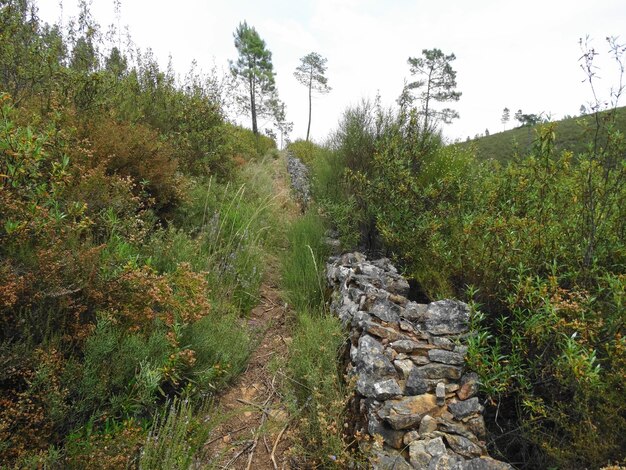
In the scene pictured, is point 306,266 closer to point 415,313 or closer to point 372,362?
point 415,313

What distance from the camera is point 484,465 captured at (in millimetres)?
1921

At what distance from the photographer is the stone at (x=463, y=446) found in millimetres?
2002

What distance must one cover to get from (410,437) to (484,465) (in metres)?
0.38

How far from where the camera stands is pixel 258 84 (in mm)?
26297

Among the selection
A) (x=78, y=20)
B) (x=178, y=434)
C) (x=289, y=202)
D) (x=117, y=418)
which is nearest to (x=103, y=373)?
(x=117, y=418)

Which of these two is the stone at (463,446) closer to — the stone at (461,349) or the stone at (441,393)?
the stone at (441,393)

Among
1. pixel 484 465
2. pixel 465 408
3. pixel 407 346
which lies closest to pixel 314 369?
pixel 407 346

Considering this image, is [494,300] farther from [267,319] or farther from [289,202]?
[289,202]

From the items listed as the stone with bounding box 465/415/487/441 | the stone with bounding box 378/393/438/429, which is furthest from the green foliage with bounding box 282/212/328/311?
the stone with bounding box 465/415/487/441

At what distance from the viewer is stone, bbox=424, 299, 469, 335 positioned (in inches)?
108

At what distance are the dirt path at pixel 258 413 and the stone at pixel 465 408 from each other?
1.08m

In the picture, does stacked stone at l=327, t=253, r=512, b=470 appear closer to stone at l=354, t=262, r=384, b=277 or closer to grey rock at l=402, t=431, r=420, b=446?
grey rock at l=402, t=431, r=420, b=446

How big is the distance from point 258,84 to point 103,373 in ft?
88.3

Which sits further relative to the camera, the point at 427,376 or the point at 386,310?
the point at 386,310
